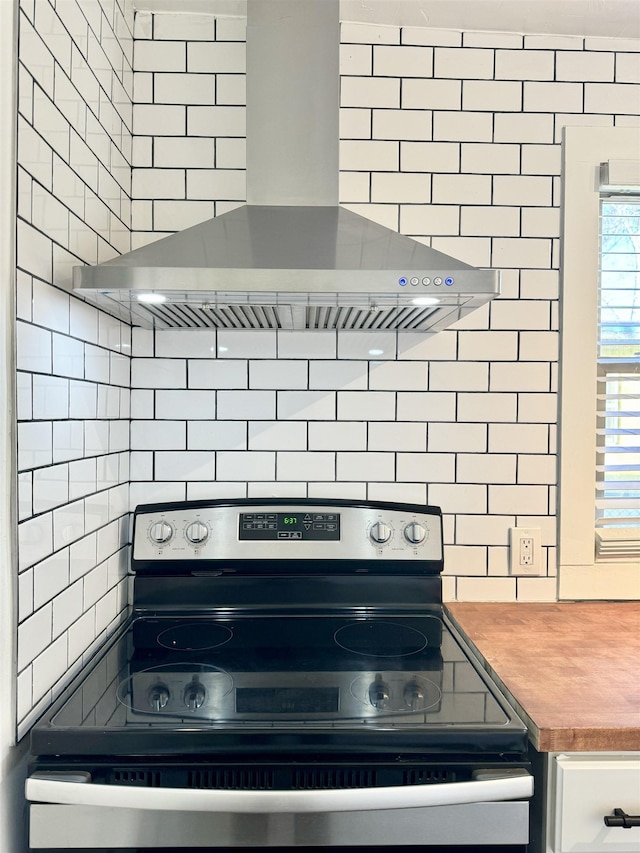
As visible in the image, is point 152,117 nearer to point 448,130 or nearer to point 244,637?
point 448,130

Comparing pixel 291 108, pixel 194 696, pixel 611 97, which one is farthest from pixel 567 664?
pixel 611 97

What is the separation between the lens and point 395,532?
1830mm

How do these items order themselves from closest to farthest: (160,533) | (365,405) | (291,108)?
(291,108) → (160,533) → (365,405)

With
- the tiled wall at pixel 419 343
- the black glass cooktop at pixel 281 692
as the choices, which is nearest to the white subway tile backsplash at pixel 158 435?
the tiled wall at pixel 419 343

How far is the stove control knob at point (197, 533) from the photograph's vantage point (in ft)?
5.91

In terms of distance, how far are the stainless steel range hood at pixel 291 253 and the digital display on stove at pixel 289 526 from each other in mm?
501

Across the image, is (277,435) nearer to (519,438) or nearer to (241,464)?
(241,464)

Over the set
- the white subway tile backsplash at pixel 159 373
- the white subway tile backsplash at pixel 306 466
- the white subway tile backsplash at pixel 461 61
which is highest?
the white subway tile backsplash at pixel 461 61

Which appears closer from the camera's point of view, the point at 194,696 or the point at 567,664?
the point at 194,696

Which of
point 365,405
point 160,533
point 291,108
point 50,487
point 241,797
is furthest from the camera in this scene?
point 365,405

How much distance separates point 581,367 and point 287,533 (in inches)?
36.2

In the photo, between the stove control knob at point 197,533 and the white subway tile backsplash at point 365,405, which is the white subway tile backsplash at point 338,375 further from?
the stove control knob at point 197,533

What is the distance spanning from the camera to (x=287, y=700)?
1.29 m

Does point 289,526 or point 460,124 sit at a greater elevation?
point 460,124
